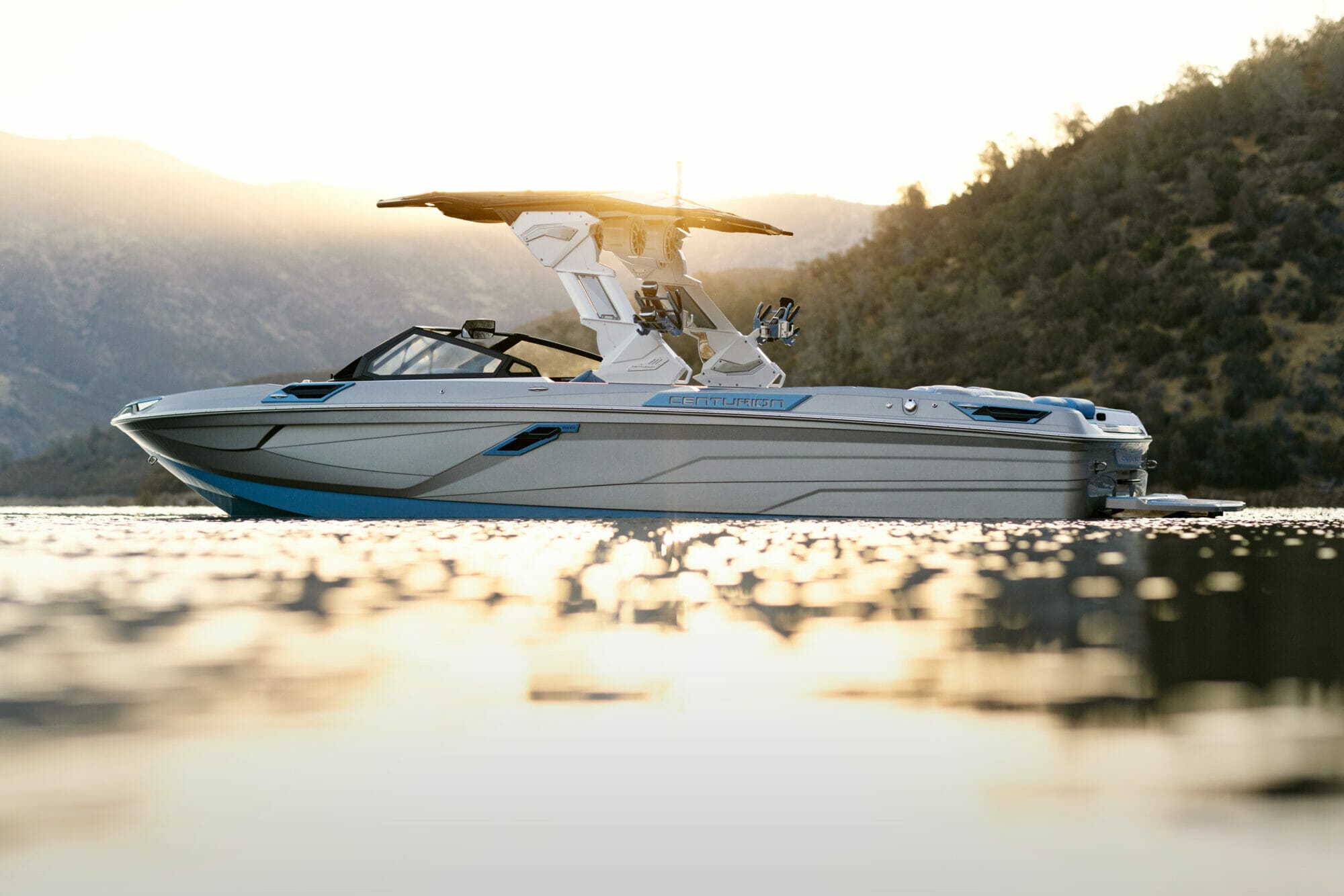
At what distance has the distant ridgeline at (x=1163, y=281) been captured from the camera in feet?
99.5

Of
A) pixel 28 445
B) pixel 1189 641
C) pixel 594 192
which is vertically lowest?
pixel 28 445

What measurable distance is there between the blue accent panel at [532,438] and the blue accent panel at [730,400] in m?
0.79

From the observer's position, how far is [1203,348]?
3275cm

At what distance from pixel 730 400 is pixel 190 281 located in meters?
133

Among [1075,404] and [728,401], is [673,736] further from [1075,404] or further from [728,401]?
[1075,404]

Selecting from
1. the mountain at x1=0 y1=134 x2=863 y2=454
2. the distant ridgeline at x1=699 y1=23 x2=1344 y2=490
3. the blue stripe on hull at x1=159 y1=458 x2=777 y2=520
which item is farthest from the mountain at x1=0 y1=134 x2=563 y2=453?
the blue stripe on hull at x1=159 y1=458 x2=777 y2=520

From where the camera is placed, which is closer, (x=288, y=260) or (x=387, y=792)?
(x=387, y=792)

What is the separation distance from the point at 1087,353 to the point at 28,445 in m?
85.5

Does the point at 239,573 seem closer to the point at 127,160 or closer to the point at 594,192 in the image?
the point at 594,192

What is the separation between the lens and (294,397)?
13789mm

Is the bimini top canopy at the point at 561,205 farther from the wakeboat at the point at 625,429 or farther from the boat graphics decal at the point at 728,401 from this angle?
the boat graphics decal at the point at 728,401

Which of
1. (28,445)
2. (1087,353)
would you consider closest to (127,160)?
(28,445)

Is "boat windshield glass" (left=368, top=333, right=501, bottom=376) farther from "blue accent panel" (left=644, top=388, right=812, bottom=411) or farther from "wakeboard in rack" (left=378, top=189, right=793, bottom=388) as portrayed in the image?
"blue accent panel" (left=644, top=388, right=812, bottom=411)

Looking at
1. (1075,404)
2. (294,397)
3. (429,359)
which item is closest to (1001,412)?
(1075,404)
